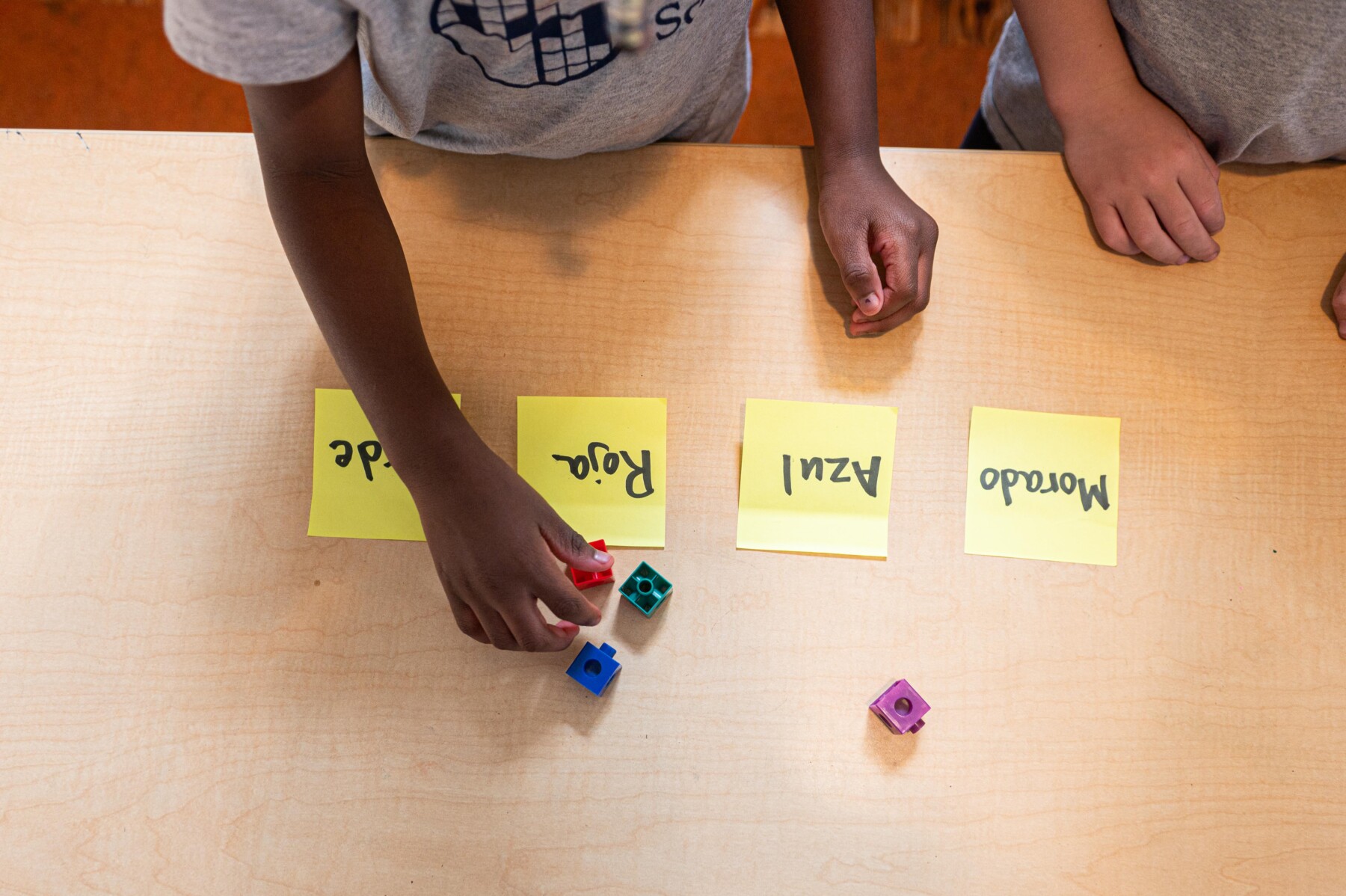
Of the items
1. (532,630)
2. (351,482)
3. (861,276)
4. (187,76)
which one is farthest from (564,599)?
(187,76)

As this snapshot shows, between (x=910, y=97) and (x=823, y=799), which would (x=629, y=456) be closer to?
(x=823, y=799)

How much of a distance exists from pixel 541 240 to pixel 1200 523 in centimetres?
45

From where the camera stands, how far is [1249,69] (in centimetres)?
51

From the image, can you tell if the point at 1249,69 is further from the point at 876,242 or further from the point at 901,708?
the point at 901,708

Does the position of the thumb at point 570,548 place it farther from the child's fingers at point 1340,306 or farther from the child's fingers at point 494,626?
the child's fingers at point 1340,306

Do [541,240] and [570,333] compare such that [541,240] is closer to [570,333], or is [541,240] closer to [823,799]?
[570,333]

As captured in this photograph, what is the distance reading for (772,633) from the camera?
0.51 meters

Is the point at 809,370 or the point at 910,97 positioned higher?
the point at 809,370

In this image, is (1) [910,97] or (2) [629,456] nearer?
(2) [629,456]

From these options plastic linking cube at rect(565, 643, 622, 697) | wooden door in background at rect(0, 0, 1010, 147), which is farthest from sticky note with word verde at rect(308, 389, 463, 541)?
wooden door in background at rect(0, 0, 1010, 147)

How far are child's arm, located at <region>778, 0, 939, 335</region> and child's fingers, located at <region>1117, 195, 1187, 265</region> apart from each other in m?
0.12

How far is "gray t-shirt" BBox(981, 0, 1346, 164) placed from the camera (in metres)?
0.49

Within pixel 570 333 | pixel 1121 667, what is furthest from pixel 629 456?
pixel 1121 667

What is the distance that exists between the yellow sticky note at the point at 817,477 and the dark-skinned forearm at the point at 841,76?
17cm
